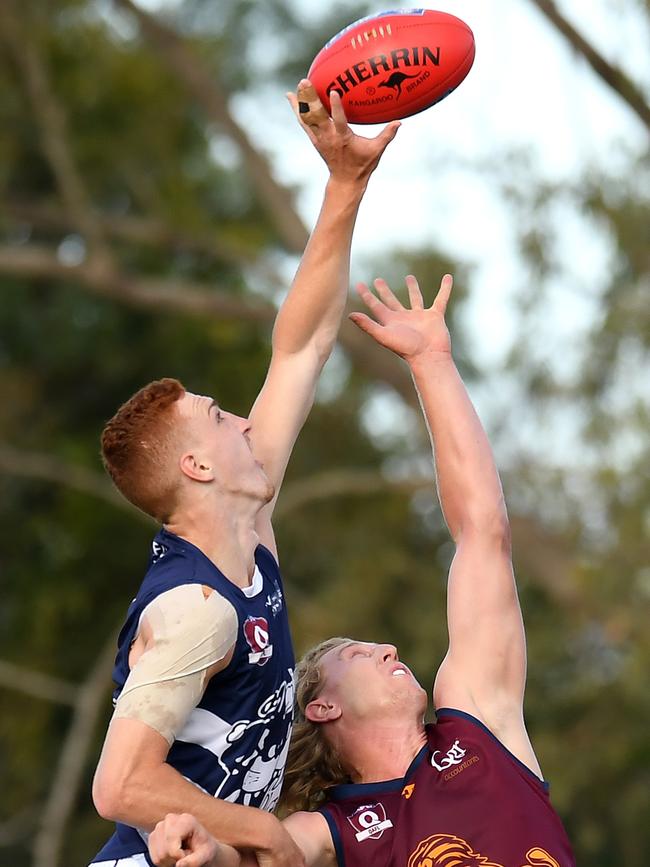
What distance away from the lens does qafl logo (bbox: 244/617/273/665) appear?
3584 millimetres

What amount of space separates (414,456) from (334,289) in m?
14.2

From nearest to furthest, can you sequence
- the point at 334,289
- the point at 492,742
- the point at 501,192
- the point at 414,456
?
the point at 492,742 → the point at 334,289 → the point at 501,192 → the point at 414,456

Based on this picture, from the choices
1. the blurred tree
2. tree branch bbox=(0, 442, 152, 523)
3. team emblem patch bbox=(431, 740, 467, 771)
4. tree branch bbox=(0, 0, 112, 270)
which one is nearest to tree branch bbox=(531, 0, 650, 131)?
the blurred tree

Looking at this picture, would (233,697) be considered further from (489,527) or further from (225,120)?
(225,120)

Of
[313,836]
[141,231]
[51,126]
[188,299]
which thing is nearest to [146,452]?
[313,836]

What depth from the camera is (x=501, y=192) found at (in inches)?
530

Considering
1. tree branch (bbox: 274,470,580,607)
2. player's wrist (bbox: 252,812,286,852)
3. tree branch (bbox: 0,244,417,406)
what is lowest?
player's wrist (bbox: 252,812,286,852)

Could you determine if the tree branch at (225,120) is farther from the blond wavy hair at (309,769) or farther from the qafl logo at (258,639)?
the qafl logo at (258,639)

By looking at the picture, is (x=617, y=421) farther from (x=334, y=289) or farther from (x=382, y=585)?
(x=334, y=289)

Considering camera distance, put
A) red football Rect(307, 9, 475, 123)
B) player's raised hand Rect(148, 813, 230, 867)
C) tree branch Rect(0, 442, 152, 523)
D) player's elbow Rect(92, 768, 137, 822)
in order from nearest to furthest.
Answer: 1. player's raised hand Rect(148, 813, 230, 867)
2. player's elbow Rect(92, 768, 137, 822)
3. red football Rect(307, 9, 475, 123)
4. tree branch Rect(0, 442, 152, 523)

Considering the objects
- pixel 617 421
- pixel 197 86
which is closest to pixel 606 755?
pixel 617 421

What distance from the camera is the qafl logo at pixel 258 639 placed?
141 inches

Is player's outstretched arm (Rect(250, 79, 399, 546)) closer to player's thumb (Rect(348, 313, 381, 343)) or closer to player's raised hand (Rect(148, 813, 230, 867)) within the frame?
player's thumb (Rect(348, 313, 381, 343))

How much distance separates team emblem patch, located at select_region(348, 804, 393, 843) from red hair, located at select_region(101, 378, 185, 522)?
37.4 inches
